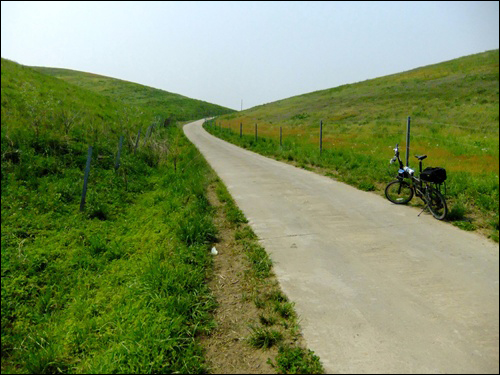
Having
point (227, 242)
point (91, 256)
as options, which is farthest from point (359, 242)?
point (91, 256)

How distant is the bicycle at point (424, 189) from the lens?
4828 millimetres

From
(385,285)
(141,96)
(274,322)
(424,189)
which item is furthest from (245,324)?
(141,96)

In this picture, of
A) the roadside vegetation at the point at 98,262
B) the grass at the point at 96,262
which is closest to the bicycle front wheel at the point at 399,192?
the roadside vegetation at the point at 98,262

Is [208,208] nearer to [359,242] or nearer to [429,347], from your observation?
[359,242]

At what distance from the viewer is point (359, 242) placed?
512 centimetres

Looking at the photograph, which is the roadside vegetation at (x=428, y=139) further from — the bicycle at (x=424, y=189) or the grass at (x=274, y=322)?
the grass at (x=274, y=322)

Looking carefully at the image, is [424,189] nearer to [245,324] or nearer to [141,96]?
[245,324]

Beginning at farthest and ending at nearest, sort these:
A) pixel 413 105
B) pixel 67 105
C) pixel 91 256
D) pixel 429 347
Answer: pixel 413 105 → pixel 67 105 → pixel 91 256 → pixel 429 347

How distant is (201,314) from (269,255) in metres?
1.55

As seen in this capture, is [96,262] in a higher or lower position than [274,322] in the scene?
lower

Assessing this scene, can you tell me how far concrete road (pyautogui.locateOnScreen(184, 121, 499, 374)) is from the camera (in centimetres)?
220

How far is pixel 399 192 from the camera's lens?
7215 mm

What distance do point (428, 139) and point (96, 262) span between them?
1550 cm

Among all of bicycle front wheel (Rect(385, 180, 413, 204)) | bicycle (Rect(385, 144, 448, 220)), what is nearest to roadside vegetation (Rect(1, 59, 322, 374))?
bicycle (Rect(385, 144, 448, 220))
